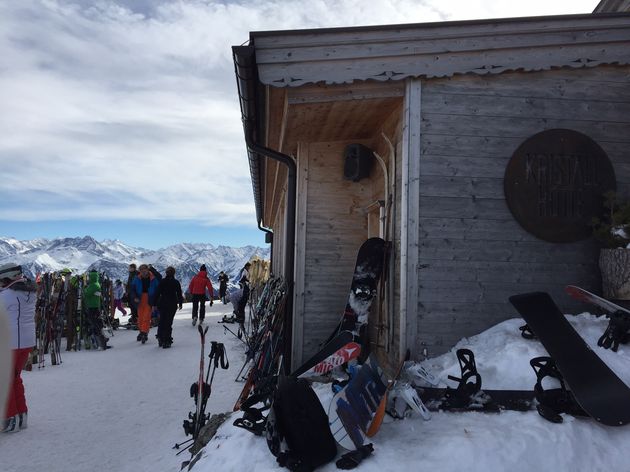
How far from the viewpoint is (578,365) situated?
371cm

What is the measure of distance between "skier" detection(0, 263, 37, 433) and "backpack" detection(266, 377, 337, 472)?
3378mm

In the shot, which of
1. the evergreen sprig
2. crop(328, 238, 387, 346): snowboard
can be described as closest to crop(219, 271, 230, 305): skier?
crop(328, 238, 387, 346): snowboard

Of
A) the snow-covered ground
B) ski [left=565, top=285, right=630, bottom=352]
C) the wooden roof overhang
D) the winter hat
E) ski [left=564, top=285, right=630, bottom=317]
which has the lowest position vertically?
the snow-covered ground

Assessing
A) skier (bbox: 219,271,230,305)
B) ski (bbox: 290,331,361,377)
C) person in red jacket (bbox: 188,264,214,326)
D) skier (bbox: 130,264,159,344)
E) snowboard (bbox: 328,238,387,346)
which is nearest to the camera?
ski (bbox: 290,331,361,377)

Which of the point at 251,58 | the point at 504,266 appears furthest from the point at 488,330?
the point at 251,58

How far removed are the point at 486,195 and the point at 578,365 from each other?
6.91ft

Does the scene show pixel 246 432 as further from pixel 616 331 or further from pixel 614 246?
pixel 614 246

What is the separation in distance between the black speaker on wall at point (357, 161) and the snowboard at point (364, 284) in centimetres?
136

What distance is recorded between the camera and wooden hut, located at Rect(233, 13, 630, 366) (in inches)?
197

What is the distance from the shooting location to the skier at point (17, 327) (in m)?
4.96

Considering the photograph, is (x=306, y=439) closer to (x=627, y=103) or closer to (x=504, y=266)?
(x=504, y=266)

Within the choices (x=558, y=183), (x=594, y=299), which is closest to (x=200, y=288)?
(x=558, y=183)

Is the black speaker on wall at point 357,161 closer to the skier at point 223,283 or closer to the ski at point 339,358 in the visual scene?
the ski at point 339,358

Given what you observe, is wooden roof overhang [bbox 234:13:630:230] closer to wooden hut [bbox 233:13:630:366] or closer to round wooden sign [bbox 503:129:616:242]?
wooden hut [bbox 233:13:630:366]
